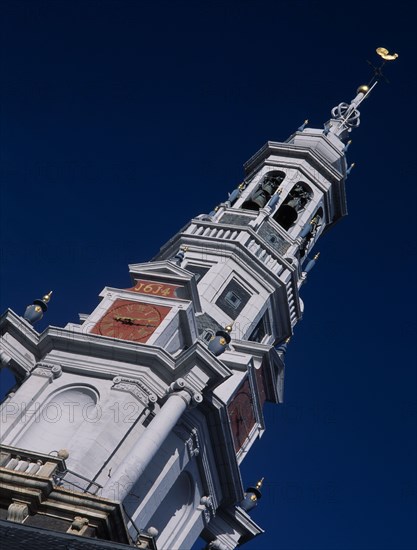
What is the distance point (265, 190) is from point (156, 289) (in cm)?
1230

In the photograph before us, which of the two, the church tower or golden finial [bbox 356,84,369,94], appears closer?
the church tower

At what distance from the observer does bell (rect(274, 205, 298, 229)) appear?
194 feet

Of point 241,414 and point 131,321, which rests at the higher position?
point 241,414

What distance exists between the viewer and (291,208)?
59.1 meters

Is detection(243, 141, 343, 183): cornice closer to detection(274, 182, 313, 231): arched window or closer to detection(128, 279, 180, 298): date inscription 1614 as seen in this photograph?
detection(274, 182, 313, 231): arched window

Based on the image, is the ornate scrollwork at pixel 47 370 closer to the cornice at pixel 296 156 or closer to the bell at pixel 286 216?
the bell at pixel 286 216

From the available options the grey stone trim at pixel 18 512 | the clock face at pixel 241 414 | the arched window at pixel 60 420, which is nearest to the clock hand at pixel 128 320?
the arched window at pixel 60 420

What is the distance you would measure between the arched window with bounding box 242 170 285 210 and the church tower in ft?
0.91

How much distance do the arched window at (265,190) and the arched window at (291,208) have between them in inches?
31.0

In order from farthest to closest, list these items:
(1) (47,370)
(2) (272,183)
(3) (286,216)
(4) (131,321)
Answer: (2) (272,183) < (3) (286,216) < (4) (131,321) < (1) (47,370)

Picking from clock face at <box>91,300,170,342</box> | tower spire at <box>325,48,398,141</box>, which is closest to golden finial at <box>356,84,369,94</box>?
tower spire at <box>325,48,398,141</box>

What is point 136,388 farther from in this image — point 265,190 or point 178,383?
point 265,190

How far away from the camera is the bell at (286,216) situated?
59.0 metres

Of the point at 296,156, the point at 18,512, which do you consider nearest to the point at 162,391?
the point at 18,512
